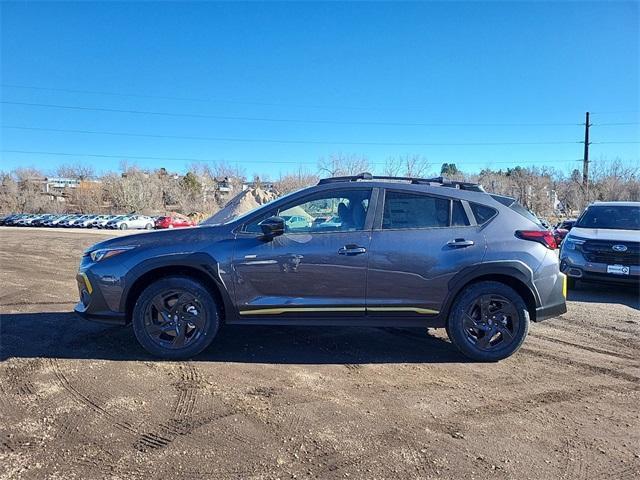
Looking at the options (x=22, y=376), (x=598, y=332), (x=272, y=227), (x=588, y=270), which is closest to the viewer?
(x=22, y=376)

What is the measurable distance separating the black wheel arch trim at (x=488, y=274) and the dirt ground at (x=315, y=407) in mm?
702

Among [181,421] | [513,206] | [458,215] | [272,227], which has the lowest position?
[181,421]

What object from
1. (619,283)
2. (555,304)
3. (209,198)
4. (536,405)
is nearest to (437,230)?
(555,304)

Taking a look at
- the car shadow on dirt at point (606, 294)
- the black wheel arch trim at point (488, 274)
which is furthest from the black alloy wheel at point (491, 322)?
the car shadow on dirt at point (606, 294)

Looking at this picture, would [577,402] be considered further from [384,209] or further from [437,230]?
[384,209]

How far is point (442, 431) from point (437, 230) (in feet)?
6.60

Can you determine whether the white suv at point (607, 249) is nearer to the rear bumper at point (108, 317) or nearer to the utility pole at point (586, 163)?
the rear bumper at point (108, 317)

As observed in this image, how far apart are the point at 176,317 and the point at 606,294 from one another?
8002mm

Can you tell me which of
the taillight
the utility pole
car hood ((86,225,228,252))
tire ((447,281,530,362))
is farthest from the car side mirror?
the utility pole

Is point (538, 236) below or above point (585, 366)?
above

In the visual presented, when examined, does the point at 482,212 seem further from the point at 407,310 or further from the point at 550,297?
the point at 407,310

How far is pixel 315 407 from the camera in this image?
352 centimetres

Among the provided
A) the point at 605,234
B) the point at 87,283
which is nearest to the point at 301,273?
the point at 87,283

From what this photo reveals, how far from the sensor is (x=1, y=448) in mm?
2840
